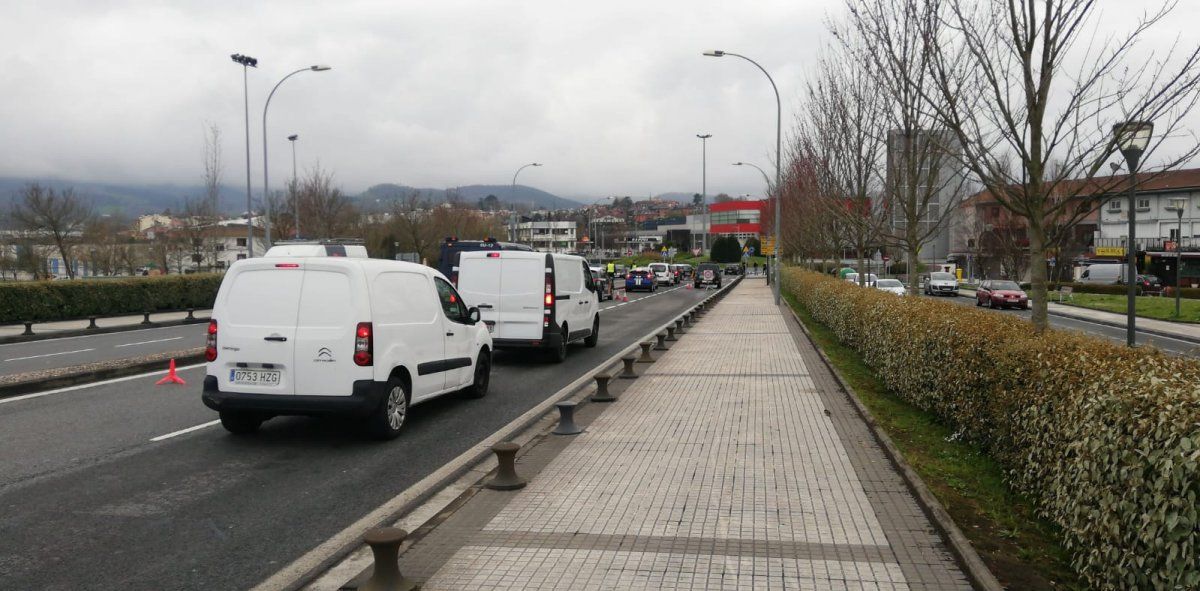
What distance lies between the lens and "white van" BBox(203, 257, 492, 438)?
25.0ft

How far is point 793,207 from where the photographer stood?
43438 millimetres

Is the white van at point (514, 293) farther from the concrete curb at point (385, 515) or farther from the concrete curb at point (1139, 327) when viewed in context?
the concrete curb at point (1139, 327)

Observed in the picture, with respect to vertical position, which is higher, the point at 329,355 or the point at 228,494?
the point at 329,355

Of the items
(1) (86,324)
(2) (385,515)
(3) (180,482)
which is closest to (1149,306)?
(2) (385,515)

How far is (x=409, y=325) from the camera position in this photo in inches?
336

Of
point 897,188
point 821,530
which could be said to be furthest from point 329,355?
point 897,188

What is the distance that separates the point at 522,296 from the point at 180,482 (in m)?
8.16

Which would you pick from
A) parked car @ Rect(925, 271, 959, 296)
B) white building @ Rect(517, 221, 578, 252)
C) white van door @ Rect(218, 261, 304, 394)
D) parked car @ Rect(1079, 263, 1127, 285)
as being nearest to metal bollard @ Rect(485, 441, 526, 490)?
white van door @ Rect(218, 261, 304, 394)

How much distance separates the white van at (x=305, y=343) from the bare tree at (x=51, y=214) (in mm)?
43673

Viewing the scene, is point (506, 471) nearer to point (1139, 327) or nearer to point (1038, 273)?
point (1038, 273)

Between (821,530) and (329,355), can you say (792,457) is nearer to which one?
(821,530)

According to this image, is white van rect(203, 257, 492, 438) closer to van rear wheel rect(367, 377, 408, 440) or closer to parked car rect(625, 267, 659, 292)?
van rear wheel rect(367, 377, 408, 440)

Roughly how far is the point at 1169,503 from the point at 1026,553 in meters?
1.66

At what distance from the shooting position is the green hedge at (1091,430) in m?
3.29
